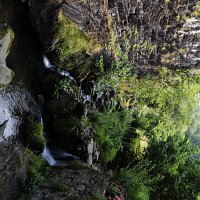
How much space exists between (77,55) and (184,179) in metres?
4.23

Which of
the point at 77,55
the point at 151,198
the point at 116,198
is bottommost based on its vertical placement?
the point at 151,198

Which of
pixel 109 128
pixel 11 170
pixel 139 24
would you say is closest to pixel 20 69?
pixel 11 170

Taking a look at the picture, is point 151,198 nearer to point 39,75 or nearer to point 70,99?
point 70,99

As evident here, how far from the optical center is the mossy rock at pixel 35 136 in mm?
6480

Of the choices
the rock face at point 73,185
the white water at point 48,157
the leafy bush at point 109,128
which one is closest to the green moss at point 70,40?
the leafy bush at point 109,128

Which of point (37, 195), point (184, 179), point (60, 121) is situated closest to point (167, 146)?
point (184, 179)

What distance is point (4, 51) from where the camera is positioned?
19.3ft

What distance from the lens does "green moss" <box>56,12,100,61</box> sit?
661 cm

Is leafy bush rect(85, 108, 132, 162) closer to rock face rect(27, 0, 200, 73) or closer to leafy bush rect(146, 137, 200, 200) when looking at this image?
leafy bush rect(146, 137, 200, 200)

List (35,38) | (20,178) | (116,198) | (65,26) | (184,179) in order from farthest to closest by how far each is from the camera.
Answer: (184,179)
(35,38)
(65,26)
(116,198)
(20,178)

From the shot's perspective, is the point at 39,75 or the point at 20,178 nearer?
the point at 20,178

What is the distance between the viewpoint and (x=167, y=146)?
8.91 m

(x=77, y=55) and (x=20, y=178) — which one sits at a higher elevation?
(x=77, y=55)

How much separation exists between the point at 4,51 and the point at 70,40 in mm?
1529
